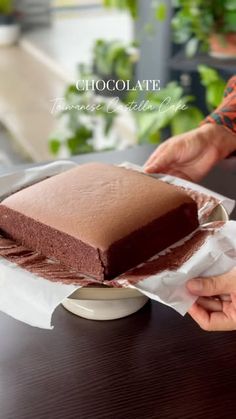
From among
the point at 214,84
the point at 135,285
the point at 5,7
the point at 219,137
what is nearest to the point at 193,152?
the point at 219,137

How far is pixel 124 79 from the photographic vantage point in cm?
256

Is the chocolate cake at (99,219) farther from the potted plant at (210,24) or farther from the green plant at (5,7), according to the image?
the green plant at (5,7)

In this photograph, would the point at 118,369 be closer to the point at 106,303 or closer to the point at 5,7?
the point at 106,303

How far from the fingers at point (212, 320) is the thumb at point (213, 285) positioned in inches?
0.9

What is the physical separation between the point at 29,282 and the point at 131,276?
12 centimetres

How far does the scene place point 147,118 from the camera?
6.46 feet

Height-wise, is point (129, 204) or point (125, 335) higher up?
point (129, 204)

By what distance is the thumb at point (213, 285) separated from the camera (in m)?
0.66

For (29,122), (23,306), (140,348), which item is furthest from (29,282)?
(29,122)

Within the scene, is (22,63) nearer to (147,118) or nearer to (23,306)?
(147,118)

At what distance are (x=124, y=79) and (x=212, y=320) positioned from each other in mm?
2028

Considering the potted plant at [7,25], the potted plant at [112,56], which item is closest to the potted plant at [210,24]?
the potted plant at [112,56]

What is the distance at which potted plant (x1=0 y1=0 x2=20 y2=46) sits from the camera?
532 cm

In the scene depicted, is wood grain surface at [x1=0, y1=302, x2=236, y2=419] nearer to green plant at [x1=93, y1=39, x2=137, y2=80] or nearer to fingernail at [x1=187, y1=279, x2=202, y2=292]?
fingernail at [x1=187, y1=279, x2=202, y2=292]
